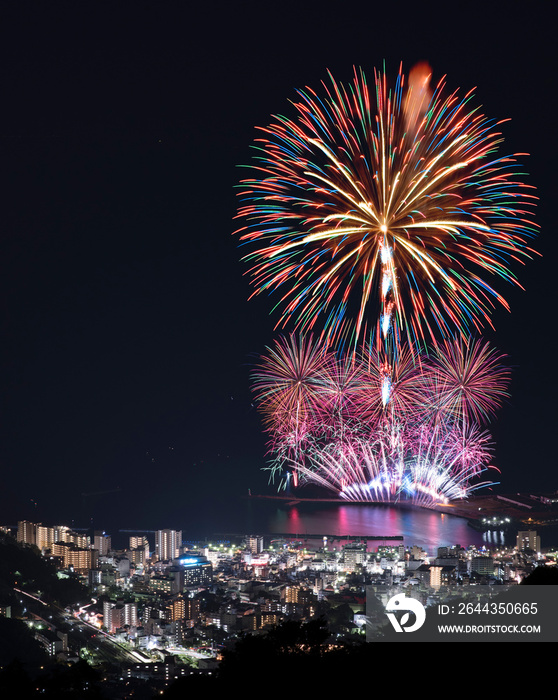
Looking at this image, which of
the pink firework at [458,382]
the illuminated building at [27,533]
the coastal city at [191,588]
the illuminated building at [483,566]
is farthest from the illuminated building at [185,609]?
the illuminated building at [27,533]

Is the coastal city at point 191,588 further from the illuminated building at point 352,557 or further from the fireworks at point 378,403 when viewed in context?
the fireworks at point 378,403

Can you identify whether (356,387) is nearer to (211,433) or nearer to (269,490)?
(269,490)

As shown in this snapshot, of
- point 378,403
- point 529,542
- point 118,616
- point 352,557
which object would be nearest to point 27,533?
point 118,616

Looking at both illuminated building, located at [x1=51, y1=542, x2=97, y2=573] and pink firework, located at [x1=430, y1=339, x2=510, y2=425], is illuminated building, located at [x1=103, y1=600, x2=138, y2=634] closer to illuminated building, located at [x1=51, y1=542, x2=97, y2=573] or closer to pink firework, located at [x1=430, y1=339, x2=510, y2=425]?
illuminated building, located at [x1=51, y1=542, x2=97, y2=573]

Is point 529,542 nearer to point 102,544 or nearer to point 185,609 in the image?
point 185,609

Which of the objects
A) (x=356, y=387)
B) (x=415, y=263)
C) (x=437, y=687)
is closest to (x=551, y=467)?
(x=356, y=387)
